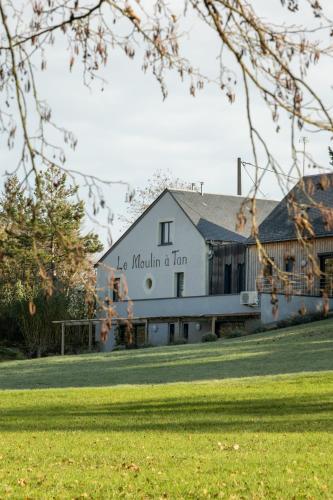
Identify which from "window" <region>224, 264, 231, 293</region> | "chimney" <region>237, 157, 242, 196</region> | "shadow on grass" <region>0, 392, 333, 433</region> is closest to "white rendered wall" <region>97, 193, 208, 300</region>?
"window" <region>224, 264, 231, 293</region>

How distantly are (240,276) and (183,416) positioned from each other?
1192 inches

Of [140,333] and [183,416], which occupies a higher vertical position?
[140,333]

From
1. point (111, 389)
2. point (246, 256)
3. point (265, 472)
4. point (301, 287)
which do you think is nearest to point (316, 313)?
point (301, 287)

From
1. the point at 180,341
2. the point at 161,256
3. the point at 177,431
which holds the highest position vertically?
the point at 161,256

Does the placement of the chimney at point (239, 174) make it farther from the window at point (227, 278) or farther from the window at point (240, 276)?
the window at point (240, 276)

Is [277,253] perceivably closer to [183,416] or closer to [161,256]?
[161,256]

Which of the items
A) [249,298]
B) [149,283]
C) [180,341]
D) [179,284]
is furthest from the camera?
[149,283]

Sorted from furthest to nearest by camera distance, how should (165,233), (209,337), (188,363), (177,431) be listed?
(165,233), (209,337), (188,363), (177,431)

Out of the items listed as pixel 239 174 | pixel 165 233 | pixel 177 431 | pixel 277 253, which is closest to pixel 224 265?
pixel 277 253

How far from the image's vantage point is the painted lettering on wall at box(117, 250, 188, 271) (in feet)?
161

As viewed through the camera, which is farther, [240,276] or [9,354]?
[9,354]

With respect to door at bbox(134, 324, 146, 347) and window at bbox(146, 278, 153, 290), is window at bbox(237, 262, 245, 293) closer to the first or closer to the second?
door at bbox(134, 324, 146, 347)

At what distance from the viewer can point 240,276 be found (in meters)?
47.0

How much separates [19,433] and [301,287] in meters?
28.6
